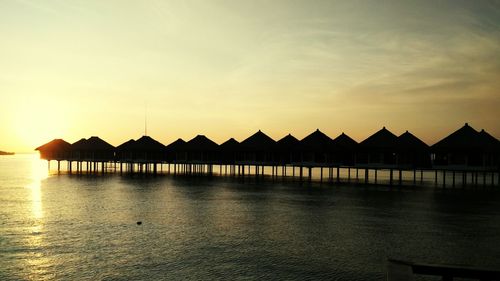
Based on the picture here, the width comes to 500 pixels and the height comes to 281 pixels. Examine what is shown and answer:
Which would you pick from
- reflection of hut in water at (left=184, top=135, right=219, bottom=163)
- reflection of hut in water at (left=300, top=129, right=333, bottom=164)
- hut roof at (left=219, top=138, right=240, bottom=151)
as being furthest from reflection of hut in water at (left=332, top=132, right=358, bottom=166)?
reflection of hut in water at (left=184, top=135, right=219, bottom=163)

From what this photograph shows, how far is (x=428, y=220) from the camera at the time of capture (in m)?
23.8

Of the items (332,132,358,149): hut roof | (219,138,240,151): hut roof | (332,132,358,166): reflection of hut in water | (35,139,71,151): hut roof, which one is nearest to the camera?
(332,132,358,166): reflection of hut in water

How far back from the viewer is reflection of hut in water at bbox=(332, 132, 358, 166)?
4809 centimetres

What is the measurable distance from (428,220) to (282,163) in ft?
95.9

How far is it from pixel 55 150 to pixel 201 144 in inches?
1079

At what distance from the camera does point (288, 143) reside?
53281 mm

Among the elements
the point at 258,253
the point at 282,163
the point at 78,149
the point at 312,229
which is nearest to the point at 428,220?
the point at 312,229

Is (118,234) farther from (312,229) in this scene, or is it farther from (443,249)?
(443,249)

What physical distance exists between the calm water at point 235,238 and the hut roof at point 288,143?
2017 centimetres

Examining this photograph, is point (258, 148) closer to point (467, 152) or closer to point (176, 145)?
point (176, 145)

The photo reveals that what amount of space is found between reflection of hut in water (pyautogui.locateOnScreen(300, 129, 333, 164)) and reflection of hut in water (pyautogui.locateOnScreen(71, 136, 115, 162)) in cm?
3123

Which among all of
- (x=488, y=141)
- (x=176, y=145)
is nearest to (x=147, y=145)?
(x=176, y=145)

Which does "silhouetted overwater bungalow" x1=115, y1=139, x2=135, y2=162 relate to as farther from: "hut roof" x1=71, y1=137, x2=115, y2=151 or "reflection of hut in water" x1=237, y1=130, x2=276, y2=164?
"reflection of hut in water" x1=237, y1=130, x2=276, y2=164

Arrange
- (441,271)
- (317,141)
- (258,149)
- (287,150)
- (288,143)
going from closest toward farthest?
(441,271), (317,141), (287,150), (288,143), (258,149)
